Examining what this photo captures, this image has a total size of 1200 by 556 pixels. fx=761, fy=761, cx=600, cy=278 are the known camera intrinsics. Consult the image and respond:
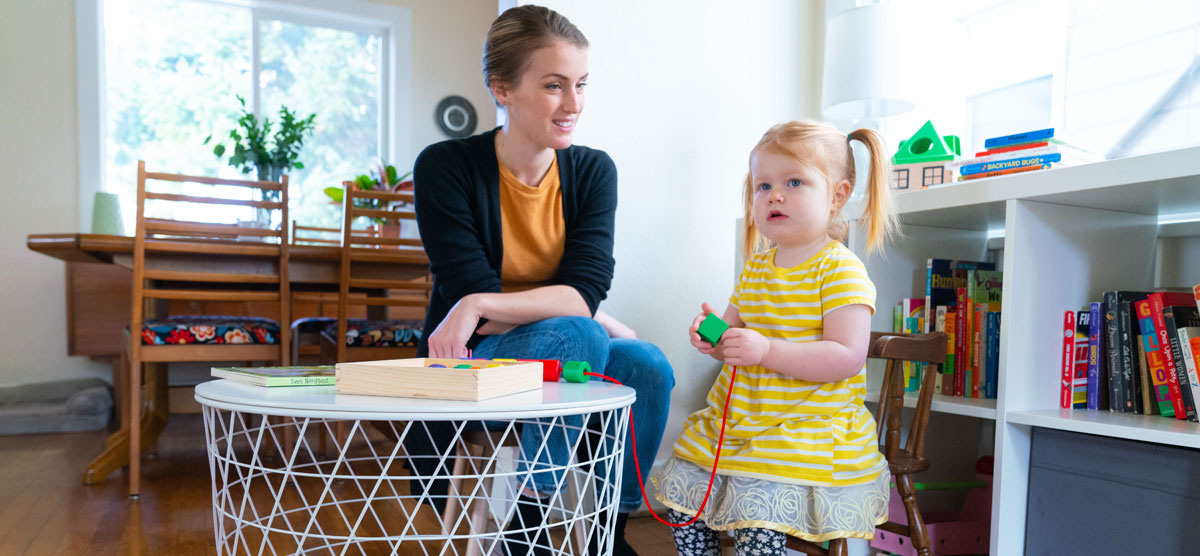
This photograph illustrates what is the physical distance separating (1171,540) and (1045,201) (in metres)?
0.51

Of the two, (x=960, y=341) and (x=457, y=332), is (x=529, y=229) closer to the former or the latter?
(x=457, y=332)

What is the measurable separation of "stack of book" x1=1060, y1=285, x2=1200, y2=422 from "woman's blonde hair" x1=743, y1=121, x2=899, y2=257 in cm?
38

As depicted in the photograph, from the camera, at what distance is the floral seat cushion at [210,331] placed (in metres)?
2.28

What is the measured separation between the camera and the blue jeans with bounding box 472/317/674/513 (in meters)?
1.15

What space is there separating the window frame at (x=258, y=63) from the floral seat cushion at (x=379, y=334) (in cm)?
192

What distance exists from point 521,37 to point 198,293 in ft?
4.93

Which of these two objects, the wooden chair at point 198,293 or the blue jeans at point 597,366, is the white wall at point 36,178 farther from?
the blue jeans at point 597,366

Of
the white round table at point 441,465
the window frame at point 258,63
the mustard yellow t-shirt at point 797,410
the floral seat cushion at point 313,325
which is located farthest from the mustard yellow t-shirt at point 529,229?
the window frame at point 258,63

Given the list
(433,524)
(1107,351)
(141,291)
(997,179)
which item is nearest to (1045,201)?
(997,179)

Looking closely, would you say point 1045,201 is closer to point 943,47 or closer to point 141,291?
point 943,47

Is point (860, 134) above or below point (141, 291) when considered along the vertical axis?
above

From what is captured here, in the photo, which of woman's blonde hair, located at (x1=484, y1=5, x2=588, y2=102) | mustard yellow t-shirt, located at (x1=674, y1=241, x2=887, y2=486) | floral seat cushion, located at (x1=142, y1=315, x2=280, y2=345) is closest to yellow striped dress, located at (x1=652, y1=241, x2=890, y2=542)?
mustard yellow t-shirt, located at (x1=674, y1=241, x2=887, y2=486)

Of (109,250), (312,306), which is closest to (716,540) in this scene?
(109,250)

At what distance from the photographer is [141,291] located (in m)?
2.23
